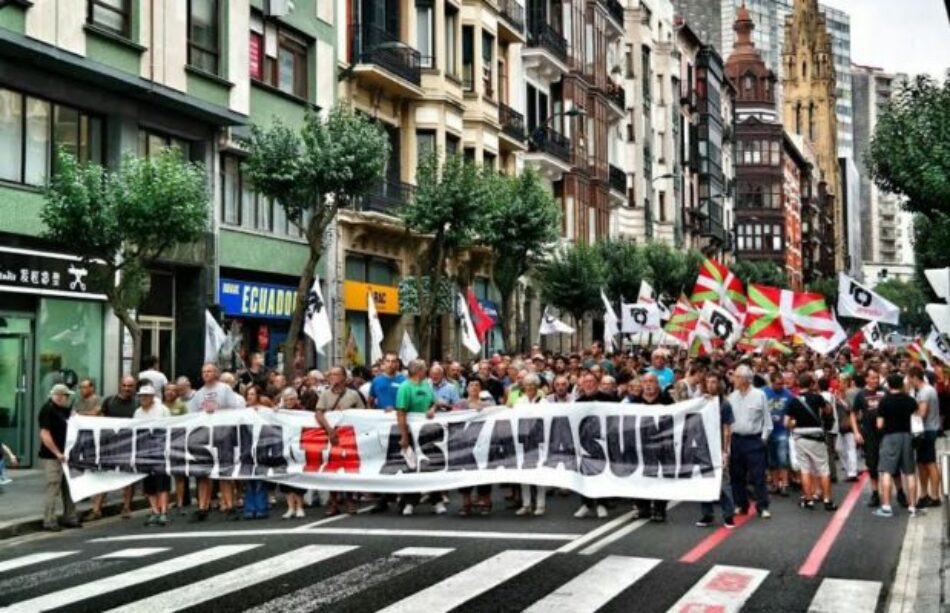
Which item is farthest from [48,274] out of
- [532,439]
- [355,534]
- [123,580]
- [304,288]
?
[123,580]

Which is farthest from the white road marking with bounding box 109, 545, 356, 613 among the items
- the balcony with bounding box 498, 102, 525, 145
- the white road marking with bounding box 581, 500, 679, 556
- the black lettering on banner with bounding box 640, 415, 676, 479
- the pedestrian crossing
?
the balcony with bounding box 498, 102, 525, 145

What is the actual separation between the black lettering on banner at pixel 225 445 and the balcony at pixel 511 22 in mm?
27883

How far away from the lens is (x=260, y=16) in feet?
95.9

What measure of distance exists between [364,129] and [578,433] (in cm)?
1057

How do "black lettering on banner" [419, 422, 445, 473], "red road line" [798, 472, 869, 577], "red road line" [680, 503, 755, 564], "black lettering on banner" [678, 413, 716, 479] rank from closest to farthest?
1. "red road line" [798, 472, 869, 577]
2. "red road line" [680, 503, 755, 564]
3. "black lettering on banner" [678, 413, 716, 479]
4. "black lettering on banner" [419, 422, 445, 473]

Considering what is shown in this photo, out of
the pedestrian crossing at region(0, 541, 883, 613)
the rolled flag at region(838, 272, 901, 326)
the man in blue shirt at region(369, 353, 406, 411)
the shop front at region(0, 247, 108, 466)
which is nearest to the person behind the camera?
the pedestrian crossing at region(0, 541, 883, 613)

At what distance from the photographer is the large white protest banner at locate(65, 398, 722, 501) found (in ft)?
49.3

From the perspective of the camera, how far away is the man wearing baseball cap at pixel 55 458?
15.4m

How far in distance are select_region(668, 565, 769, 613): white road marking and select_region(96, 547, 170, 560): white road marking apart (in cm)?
540

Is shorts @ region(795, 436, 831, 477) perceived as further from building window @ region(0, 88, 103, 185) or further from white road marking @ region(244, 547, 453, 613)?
building window @ region(0, 88, 103, 185)

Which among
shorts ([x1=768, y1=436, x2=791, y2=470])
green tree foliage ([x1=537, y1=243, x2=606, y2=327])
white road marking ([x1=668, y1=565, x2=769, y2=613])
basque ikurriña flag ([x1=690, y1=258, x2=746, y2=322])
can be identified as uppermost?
green tree foliage ([x1=537, y1=243, x2=606, y2=327])

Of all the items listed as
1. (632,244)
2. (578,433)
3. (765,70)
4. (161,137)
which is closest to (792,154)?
(765,70)

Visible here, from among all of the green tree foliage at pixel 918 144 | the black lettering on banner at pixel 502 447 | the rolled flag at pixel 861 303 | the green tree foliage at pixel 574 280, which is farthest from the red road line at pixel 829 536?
the green tree foliage at pixel 574 280

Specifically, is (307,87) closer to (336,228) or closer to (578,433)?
(336,228)
